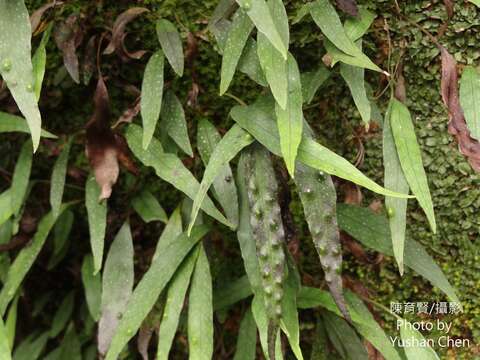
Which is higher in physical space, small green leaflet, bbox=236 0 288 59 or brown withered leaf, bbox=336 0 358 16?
small green leaflet, bbox=236 0 288 59

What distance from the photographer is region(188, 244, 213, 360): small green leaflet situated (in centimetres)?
94

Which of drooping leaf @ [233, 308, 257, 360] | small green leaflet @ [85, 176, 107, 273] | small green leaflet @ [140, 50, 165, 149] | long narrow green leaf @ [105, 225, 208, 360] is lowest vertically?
drooping leaf @ [233, 308, 257, 360]

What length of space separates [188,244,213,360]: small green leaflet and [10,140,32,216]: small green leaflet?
0.35 metres

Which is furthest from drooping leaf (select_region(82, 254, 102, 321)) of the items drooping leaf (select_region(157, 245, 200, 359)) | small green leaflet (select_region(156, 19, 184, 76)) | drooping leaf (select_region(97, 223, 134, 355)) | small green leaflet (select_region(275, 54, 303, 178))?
small green leaflet (select_region(275, 54, 303, 178))

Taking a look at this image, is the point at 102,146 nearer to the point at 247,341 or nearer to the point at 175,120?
the point at 175,120

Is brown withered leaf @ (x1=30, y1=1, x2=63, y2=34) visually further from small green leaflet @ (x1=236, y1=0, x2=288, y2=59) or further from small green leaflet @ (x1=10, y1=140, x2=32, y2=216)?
small green leaflet @ (x1=236, y1=0, x2=288, y2=59)

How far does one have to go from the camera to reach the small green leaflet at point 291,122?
80cm

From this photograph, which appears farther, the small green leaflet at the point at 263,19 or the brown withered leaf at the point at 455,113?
the brown withered leaf at the point at 455,113

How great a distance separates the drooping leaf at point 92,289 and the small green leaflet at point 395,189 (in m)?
0.58

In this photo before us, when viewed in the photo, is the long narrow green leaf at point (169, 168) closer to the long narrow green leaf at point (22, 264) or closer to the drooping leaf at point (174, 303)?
the drooping leaf at point (174, 303)

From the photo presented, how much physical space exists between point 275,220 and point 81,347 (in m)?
0.66

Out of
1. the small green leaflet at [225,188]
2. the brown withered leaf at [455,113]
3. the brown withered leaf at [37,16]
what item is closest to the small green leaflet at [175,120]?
the small green leaflet at [225,188]

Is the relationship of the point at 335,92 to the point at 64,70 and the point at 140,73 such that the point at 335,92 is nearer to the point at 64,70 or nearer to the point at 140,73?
the point at 140,73

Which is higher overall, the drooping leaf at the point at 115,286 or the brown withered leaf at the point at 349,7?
the brown withered leaf at the point at 349,7
